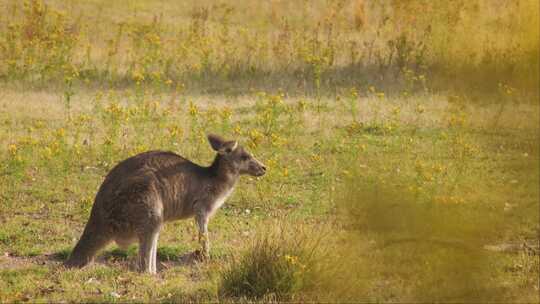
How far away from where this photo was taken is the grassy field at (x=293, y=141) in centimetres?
473

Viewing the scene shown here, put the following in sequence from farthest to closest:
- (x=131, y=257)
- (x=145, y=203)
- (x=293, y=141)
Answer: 1. (x=293, y=141)
2. (x=131, y=257)
3. (x=145, y=203)

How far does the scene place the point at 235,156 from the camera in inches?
353

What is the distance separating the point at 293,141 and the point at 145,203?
6301 mm

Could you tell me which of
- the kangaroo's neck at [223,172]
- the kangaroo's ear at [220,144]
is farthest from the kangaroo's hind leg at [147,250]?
the kangaroo's ear at [220,144]

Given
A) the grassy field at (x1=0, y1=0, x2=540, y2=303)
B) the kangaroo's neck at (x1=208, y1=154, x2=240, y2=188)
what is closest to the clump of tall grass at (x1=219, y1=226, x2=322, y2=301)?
the grassy field at (x1=0, y1=0, x2=540, y2=303)

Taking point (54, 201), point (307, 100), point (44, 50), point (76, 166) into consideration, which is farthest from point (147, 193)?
point (44, 50)

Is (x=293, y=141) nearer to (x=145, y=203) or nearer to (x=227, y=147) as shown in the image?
(x=227, y=147)

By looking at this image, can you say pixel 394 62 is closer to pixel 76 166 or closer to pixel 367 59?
pixel 367 59

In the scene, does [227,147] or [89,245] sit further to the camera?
[227,147]

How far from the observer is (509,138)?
4465mm

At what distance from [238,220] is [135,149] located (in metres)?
2.82

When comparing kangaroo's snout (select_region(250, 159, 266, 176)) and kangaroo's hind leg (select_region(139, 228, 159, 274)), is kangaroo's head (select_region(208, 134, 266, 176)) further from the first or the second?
kangaroo's hind leg (select_region(139, 228, 159, 274))

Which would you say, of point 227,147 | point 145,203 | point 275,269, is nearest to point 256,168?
point 227,147

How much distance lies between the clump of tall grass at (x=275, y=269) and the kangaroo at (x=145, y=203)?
3.14 feet
